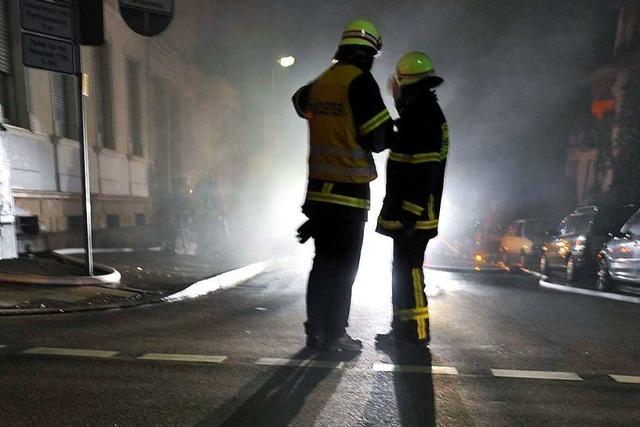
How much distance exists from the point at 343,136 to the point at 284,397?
5.59 feet

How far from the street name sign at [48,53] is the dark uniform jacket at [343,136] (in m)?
4.46

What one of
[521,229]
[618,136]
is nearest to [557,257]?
[521,229]

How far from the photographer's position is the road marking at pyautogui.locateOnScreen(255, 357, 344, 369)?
3113mm

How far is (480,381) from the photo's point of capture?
9.69 ft

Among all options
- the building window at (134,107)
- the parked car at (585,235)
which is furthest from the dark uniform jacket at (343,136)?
the building window at (134,107)

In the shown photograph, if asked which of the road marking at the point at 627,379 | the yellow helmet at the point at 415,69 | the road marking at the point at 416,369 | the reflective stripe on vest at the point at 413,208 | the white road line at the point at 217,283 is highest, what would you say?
the yellow helmet at the point at 415,69

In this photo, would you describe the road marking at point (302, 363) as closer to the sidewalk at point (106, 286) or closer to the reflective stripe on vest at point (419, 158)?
the reflective stripe on vest at point (419, 158)

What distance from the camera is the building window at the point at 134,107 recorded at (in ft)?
48.7

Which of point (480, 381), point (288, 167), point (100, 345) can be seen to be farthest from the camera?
point (288, 167)

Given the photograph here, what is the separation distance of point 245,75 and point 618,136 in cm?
1971

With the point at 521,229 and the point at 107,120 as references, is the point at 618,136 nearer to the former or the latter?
the point at 521,229

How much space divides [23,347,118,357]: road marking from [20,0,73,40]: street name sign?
14.4ft

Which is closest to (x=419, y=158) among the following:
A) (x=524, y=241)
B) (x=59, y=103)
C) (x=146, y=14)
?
(x=146, y=14)

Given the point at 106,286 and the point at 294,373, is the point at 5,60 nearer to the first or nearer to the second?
the point at 106,286
